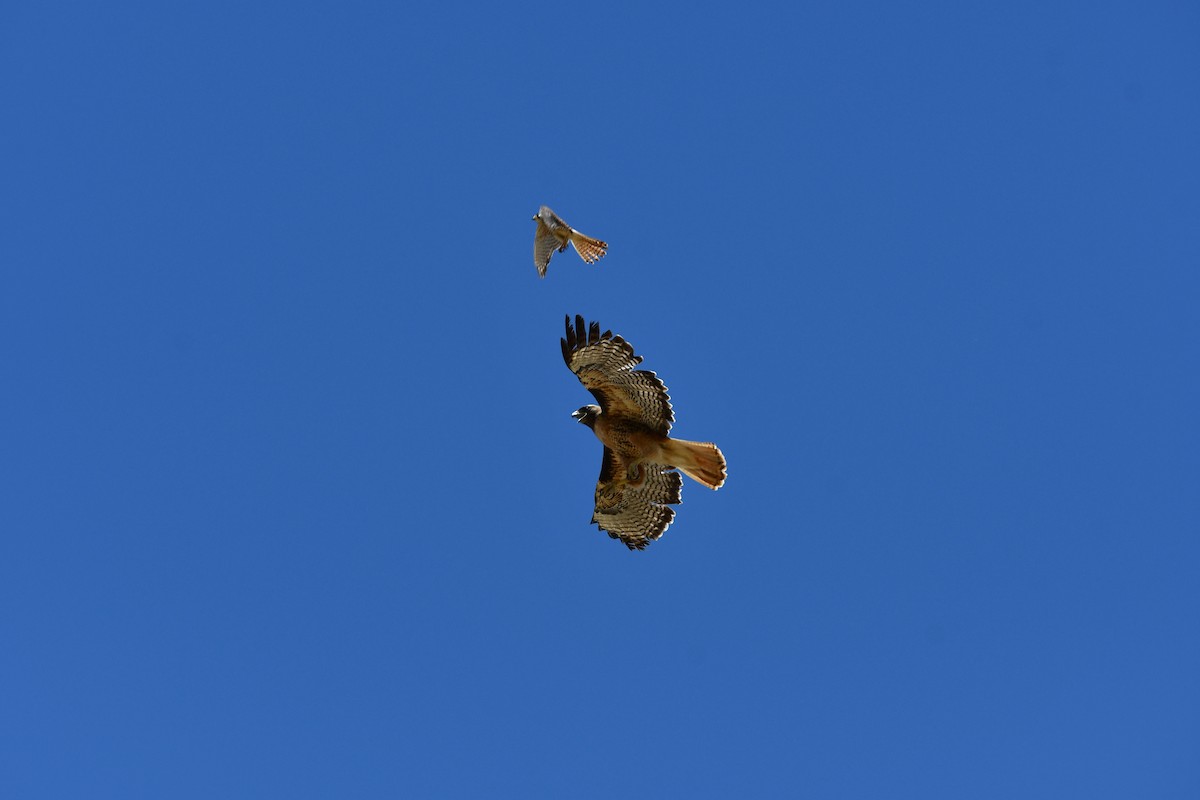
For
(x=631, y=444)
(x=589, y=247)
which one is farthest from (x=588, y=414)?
(x=589, y=247)

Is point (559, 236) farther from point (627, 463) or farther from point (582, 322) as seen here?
point (627, 463)

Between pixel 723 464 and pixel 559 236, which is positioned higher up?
pixel 559 236

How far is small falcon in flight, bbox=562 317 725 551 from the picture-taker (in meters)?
11.0

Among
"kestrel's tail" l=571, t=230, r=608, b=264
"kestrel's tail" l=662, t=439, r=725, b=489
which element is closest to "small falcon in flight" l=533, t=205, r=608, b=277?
"kestrel's tail" l=571, t=230, r=608, b=264

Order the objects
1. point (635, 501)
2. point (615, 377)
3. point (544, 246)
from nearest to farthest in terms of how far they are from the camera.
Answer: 1. point (615, 377)
2. point (635, 501)
3. point (544, 246)

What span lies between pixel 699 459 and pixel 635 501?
136 cm

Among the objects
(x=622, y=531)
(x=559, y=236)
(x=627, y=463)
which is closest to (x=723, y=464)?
(x=627, y=463)

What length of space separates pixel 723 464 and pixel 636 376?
1321mm

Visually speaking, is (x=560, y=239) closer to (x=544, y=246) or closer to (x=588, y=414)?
(x=544, y=246)

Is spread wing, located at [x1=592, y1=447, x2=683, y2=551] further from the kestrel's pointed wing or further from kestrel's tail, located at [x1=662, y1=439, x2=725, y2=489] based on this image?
the kestrel's pointed wing

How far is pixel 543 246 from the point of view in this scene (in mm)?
12773

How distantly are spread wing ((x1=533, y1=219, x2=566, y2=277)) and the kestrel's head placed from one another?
2039mm

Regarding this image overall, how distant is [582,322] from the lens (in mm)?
10914

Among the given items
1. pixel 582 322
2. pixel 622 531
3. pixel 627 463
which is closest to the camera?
pixel 582 322
